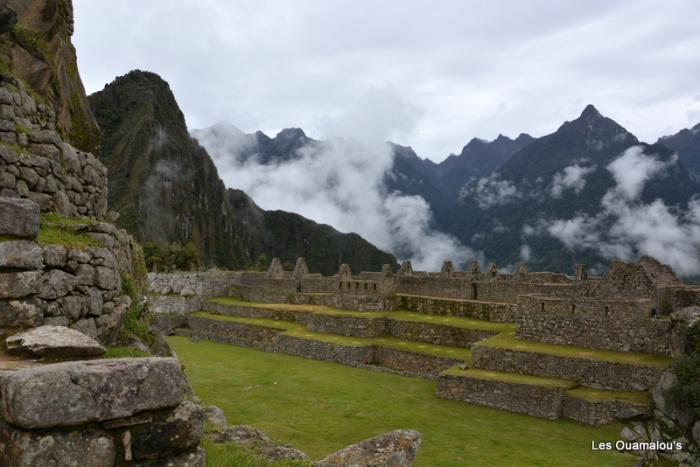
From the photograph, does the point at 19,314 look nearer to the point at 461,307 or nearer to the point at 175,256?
the point at 461,307

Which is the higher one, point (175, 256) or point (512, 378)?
point (175, 256)

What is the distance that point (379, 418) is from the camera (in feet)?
40.4

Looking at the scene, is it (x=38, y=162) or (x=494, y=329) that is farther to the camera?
(x=494, y=329)

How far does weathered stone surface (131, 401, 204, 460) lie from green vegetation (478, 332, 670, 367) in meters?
12.2

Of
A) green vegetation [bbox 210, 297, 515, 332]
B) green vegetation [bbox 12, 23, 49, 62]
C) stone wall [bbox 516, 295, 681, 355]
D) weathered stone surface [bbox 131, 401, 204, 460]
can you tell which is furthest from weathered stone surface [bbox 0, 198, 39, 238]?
green vegetation [bbox 210, 297, 515, 332]

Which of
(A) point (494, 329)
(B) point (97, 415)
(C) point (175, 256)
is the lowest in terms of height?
(A) point (494, 329)

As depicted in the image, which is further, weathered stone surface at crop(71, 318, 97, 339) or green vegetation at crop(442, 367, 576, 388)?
green vegetation at crop(442, 367, 576, 388)

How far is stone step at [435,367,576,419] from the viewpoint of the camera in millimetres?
12672

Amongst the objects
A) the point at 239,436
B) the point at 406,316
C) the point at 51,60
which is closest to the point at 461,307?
the point at 406,316

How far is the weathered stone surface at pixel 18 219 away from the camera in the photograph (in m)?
4.33

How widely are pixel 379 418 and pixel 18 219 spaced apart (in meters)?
9.75

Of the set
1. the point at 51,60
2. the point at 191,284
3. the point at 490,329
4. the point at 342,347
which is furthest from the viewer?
the point at 191,284

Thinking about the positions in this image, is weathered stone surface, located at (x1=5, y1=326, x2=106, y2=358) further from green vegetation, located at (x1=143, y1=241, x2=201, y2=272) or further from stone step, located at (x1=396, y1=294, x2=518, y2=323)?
green vegetation, located at (x1=143, y1=241, x2=201, y2=272)

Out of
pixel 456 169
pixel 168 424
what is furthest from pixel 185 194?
pixel 168 424
